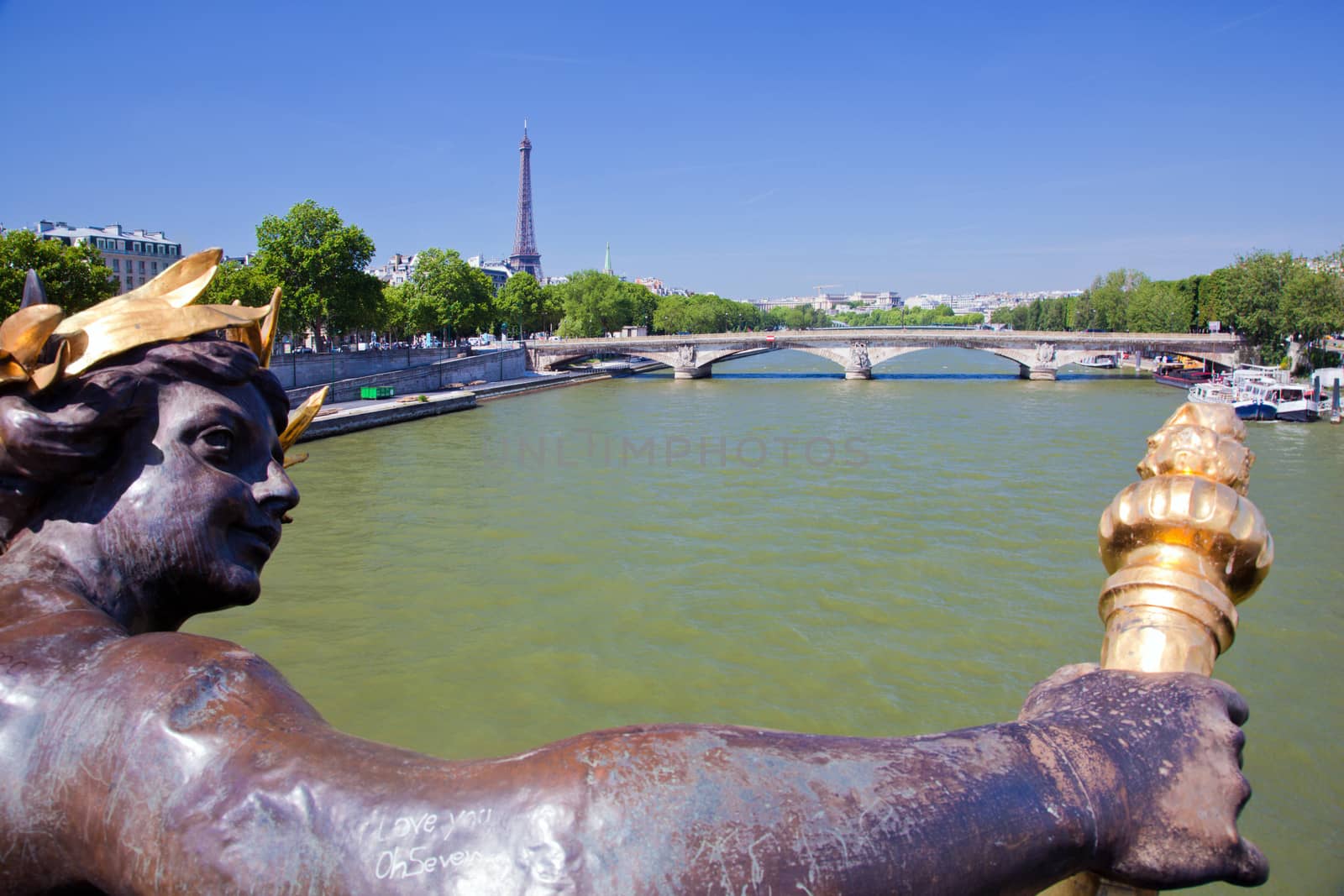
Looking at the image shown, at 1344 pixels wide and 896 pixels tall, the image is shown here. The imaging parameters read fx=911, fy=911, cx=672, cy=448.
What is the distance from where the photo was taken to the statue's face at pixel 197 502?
2.77ft

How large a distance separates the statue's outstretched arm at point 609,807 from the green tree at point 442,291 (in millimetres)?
46077

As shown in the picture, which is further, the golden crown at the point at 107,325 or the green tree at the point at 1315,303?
the green tree at the point at 1315,303

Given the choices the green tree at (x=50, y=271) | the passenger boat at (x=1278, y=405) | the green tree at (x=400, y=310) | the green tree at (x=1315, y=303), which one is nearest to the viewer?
the green tree at (x=50, y=271)

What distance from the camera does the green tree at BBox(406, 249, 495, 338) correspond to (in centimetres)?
4500

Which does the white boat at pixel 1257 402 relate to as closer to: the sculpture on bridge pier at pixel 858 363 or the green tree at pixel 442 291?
the sculpture on bridge pier at pixel 858 363

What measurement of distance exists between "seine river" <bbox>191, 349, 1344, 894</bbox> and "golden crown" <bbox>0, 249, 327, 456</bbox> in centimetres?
568

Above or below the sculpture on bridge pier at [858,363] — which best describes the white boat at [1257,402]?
below

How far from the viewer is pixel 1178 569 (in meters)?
0.94

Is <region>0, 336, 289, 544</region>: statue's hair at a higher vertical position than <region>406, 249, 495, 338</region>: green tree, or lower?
lower

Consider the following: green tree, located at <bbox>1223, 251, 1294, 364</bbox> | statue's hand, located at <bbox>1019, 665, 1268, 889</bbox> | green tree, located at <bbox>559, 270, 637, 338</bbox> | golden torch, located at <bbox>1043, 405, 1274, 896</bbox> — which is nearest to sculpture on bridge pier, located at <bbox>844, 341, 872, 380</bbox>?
green tree, located at <bbox>1223, 251, 1294, 364</bbox>

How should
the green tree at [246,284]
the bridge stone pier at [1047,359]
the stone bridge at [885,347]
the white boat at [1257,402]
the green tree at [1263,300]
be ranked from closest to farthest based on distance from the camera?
the white boat at [1257,402] → the green tree at [246,284] → the green tree at [1263,300] → the stone bridge at [885,347] → the bridge stone pier at [1047,359]

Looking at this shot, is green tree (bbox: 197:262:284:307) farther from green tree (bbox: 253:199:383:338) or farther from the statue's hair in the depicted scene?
the statue's hair

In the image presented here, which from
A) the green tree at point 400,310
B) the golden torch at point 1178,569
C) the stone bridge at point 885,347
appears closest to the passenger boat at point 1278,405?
the stone bridge at point 885,347

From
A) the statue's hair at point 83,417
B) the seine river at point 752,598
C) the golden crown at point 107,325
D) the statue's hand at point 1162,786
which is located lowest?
the seine river at point 752,598
